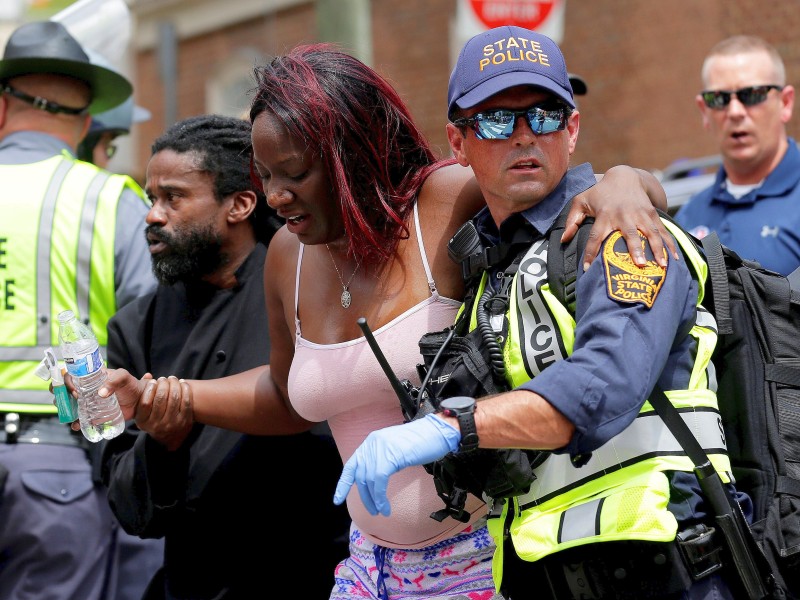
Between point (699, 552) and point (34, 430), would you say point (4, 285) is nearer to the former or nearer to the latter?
point (34, 430)

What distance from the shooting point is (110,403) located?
10.6ft

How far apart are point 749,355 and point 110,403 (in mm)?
1721

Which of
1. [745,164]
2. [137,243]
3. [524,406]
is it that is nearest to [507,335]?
[524,406]

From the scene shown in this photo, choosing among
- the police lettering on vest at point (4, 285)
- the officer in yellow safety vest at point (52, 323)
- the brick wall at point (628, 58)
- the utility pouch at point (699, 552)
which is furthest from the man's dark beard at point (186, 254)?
the brick wall at point (628, 58)

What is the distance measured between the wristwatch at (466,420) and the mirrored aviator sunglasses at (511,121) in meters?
0.68

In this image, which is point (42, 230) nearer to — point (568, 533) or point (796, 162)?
point (568, 533)

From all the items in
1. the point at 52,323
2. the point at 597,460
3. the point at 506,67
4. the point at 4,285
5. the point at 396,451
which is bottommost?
the point at 52,323

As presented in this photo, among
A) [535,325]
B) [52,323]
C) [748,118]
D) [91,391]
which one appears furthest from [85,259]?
[748,118]

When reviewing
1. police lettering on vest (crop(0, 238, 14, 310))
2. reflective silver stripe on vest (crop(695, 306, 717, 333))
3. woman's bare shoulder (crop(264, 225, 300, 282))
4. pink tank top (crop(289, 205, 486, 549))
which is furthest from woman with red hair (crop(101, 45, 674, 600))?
police lettering on vest (crop(0, 238, 14, 310))

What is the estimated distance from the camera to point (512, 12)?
549cm

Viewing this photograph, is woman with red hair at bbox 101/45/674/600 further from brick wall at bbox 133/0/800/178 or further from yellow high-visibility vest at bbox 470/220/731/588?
brick wall at bbox 133/0/800/178

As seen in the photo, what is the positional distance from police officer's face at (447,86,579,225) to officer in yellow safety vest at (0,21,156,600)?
189 centimetres

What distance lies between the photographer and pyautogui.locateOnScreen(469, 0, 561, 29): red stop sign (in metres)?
5.42

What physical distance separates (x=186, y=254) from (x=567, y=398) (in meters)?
1.94
